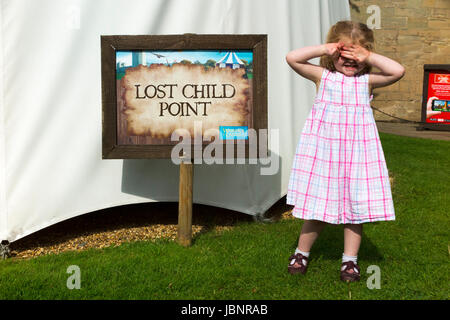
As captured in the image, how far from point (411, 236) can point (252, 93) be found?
1585 mm

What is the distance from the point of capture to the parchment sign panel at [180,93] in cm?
346

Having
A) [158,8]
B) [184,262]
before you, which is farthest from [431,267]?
[158,8]

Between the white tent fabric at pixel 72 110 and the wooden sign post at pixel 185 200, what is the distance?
595 mm

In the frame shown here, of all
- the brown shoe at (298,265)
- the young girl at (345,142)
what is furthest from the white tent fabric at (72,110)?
the young girl at (345,142)

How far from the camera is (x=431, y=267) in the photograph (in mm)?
3258

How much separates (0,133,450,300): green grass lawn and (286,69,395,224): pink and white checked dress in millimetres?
416

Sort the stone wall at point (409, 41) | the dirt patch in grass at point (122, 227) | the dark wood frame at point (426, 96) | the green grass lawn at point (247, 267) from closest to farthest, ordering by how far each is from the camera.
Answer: the green grass lawn at point (247, 267) < the dirt patch in grass at point (122, 227) < the dark wood frame at point (426, 96) < the stone wall at point (409, 41)

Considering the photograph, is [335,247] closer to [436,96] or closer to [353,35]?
[353,35]

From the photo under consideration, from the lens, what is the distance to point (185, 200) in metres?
3.51

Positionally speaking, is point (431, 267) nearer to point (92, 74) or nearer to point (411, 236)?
point (411, 236)

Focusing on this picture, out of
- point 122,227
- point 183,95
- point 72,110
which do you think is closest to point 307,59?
point 183,95

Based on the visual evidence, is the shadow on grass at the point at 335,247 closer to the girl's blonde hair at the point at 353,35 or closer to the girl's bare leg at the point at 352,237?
the girl's bare leg at the point at 352,237

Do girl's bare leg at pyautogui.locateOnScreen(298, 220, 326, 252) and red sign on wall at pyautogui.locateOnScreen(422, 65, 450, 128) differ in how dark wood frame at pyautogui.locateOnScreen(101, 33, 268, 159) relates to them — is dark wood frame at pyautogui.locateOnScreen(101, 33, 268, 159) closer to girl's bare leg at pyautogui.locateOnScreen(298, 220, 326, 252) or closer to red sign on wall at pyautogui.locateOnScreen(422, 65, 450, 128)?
girl's bare leg at pyautogui.locateOnScreen(298, 220, 326, 252)

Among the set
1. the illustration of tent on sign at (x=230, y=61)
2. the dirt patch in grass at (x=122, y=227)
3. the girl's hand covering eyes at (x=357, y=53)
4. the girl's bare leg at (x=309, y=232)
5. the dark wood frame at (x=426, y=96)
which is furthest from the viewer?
the dark wood frame at (x=426, y=96)
